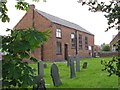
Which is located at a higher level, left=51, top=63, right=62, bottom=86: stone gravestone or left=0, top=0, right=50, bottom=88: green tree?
left=0, top=0, right=50, bottom=88: green tree

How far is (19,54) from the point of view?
15.5ft

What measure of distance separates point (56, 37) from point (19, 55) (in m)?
36.5

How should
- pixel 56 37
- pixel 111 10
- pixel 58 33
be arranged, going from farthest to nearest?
pixel 58 33 → pixel 56 37 → pixel 111 10

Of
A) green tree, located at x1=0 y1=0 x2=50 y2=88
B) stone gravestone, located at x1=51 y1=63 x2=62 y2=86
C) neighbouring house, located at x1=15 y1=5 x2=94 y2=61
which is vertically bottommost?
stone gravestone, located at x1=51 y1=63 x2=62 y2=86

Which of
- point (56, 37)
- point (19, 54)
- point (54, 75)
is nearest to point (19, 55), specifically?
point (19, 54)

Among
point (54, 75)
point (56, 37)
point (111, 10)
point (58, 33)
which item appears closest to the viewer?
point (111, 10)

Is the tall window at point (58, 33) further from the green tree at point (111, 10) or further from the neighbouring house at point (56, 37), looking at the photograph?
the green tree at point (111, 10)

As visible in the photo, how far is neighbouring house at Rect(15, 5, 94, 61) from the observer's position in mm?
39344

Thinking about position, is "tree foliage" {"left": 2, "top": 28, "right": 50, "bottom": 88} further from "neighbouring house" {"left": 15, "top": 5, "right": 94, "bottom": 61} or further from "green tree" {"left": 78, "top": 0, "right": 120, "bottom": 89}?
"neighbouring house" {"left": 15, "top": 5, "right": 94, "bottom": 61}

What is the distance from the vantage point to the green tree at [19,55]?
4.52m

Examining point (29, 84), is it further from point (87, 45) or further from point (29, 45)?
point (87, 45)

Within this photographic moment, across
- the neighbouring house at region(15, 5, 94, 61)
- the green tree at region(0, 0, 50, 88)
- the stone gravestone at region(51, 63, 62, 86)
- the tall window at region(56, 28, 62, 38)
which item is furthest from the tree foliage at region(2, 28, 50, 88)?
the tall window at region(56, 28, 62, 38)

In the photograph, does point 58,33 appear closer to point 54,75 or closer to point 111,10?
point 54,75

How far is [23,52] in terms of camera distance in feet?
15.5
